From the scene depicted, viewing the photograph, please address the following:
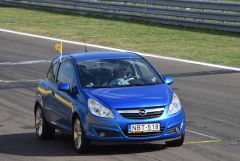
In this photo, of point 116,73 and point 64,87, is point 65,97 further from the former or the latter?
point 116,73

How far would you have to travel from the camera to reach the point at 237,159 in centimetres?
1080

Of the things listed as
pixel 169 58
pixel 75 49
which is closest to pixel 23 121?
pixel 169 58

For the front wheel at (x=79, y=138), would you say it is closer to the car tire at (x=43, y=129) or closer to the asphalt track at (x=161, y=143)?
the asphalt track at (x=161, y=143)

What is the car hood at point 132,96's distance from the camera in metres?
11.1

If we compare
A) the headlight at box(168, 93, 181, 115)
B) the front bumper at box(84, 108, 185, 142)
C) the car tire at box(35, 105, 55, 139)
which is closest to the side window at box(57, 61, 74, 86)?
the car tire at box(35, 105, 55, 139)

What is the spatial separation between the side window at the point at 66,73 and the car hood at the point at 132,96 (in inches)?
30.0

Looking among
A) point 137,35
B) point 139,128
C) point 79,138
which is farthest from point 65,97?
point 137,35

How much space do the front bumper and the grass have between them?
12633mm

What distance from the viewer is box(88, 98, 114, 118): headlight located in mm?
11116

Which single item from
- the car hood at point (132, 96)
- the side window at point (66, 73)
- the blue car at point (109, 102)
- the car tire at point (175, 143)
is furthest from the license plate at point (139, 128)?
the side window at point (66, 73)

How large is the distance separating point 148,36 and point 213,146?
19.9m

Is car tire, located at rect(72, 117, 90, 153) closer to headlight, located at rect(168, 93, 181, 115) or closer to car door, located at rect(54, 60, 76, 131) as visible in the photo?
car door, located at rect(54, 60, 76, 131)

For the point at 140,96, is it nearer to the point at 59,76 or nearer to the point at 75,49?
the point at 59,76

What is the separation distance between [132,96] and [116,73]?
1003 millimetres
